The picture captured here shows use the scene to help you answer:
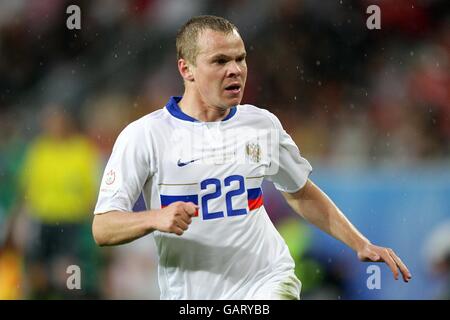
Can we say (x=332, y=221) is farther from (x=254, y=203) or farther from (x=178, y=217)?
(x=178, y=217)

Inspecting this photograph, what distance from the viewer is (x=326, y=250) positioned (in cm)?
635

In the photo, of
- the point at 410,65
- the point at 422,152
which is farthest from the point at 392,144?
the point at 410,65

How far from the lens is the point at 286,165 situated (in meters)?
4.36

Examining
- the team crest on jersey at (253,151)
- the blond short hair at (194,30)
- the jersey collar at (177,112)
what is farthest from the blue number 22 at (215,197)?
the blond short hair at (194,30)

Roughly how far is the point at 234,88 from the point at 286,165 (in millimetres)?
531

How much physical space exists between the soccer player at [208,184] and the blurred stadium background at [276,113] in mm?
2158

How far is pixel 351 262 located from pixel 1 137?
2.76 meters

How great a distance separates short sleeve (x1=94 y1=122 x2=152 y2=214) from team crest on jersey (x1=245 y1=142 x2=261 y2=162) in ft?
1.60

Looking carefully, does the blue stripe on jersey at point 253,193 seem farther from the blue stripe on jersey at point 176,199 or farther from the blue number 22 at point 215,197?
the blue stripe on jersey at point 176,199

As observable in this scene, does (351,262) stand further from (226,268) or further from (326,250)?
(226,268)

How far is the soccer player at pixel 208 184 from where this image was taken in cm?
400

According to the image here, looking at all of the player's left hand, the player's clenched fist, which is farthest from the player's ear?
the player's left hand

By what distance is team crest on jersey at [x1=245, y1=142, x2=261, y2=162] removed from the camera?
419cm

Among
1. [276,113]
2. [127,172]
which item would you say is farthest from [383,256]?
[276,113]
